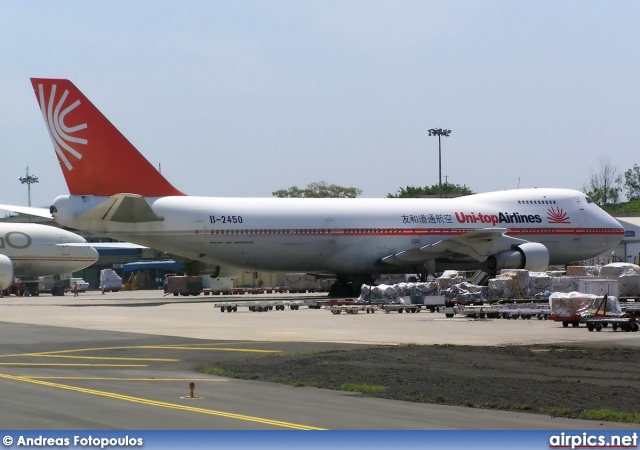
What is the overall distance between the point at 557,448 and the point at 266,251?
120ft

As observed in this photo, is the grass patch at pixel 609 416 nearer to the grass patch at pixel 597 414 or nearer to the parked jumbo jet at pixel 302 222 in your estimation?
the grass patch at pixel 597 414

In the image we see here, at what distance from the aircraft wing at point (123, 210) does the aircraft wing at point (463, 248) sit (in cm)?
1246

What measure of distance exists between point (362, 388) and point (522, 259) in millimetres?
33647

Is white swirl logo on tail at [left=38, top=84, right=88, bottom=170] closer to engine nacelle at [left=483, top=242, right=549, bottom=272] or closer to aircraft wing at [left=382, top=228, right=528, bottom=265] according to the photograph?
aircraft wing at [left=382, top=228, right=528, bottom=265]

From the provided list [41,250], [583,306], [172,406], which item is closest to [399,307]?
[583,306]

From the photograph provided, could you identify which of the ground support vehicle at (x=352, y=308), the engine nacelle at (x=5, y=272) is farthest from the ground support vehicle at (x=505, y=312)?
the engine nacelle at (x=5, y=272)

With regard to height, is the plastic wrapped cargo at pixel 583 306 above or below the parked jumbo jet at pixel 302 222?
below

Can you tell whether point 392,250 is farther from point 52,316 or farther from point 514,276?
point 52,316

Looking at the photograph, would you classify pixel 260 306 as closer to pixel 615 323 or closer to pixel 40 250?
pixel 615 323

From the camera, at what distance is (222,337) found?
26125mm

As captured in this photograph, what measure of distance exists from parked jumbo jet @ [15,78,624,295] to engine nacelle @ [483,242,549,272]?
5 cm

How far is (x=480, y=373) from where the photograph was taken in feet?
56.4

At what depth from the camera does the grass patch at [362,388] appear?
1536 centimetres

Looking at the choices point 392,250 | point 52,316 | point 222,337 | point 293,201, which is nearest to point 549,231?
point 392,250
